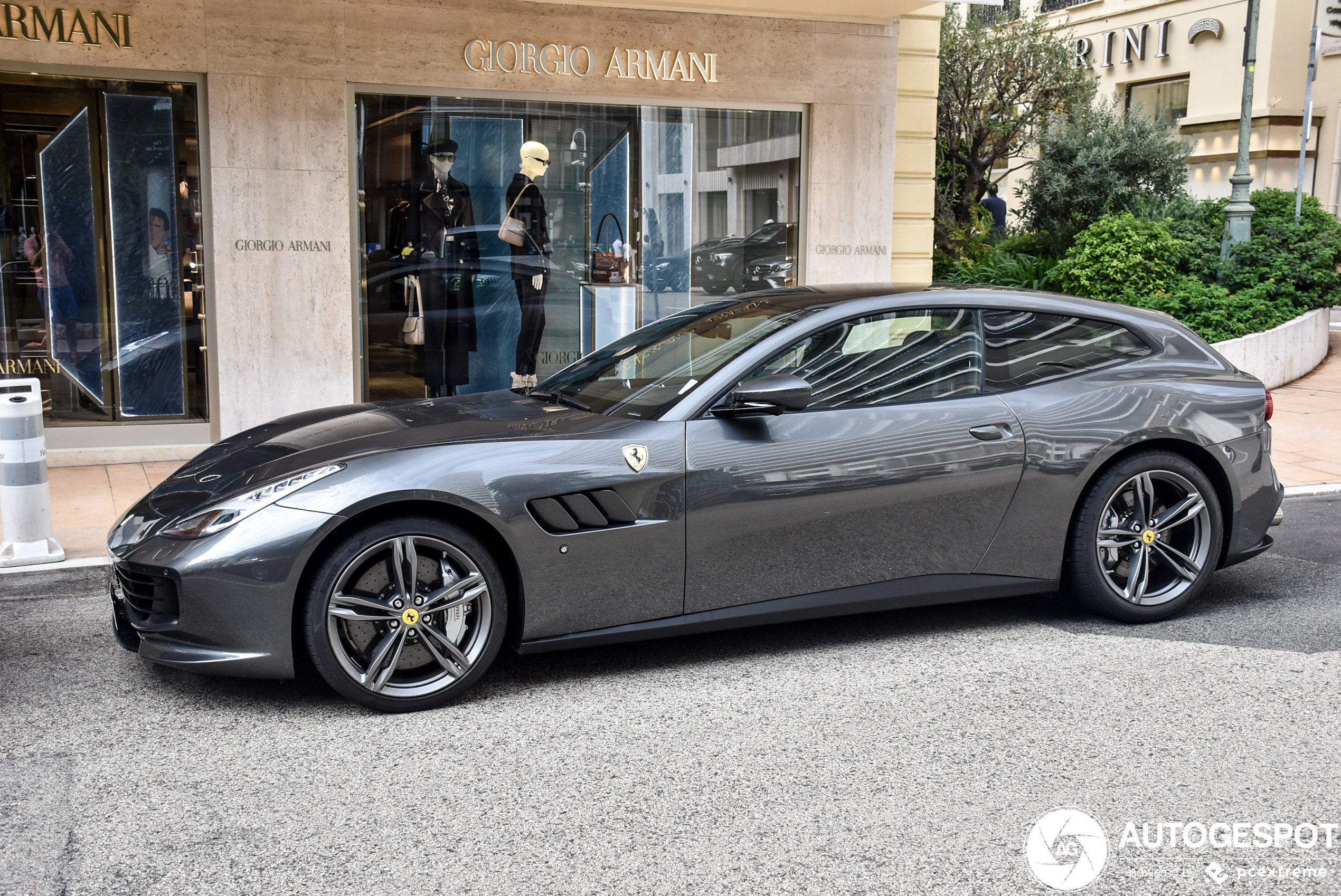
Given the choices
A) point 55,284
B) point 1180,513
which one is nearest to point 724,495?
point 1180,513

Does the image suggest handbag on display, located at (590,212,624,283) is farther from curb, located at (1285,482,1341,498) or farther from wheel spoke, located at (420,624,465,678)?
wheel spoke, located at (420,624,465,678)

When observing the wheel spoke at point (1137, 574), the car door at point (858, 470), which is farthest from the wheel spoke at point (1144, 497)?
the car door at point (858, 470)

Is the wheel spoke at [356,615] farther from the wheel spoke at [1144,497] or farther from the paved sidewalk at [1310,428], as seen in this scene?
the paved sidewalk at [1310,428]

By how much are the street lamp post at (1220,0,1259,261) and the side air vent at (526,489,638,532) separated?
11.6 m

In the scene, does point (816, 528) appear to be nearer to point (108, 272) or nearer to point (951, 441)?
point (951, 441)

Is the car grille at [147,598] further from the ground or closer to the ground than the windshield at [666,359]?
closer to the ground

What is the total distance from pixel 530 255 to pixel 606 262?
74cm

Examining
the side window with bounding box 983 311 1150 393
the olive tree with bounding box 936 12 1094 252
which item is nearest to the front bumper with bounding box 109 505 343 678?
the side window with bounding box 983 311 1150 393

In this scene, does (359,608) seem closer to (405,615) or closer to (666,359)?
(405,615)

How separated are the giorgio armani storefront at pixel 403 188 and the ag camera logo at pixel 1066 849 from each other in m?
7.84

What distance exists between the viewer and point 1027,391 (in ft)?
16.8

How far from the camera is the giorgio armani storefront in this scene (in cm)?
955

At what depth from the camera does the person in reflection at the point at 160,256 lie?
32.2 feet

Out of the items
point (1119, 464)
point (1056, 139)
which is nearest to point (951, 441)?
point (1119, 464)
